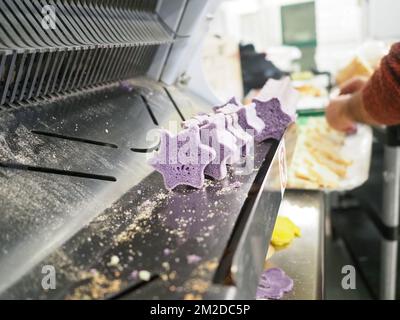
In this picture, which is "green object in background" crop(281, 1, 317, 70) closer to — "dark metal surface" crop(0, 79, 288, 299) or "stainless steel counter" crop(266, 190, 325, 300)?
"stainless steel counter" crop(266, 190, 325, 300)

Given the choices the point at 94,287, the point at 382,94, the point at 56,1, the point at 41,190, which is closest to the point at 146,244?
the point at 94,287

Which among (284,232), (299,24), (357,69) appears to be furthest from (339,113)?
(299,24)

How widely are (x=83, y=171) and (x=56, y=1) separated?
51 centimetres

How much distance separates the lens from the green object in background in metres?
4.94

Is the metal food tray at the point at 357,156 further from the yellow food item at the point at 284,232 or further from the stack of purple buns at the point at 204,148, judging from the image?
the stack of purple buns at the point at 204,148

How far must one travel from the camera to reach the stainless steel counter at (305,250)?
3.57 feet

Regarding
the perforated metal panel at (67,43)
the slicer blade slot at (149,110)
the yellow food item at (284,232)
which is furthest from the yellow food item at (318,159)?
the perforated metal panel at (67,43)

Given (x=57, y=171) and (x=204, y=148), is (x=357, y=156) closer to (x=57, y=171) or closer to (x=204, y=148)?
(x=204, y=148)

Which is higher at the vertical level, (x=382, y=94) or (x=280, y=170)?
Result: (x=382, y=94)

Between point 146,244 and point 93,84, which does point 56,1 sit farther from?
point 146,244

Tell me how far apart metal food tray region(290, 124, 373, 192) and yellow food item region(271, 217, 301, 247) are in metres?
0.51

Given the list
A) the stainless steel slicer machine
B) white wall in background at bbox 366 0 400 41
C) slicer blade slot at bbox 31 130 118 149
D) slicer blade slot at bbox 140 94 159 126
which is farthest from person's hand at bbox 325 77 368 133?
white wall in background at bbox 366 0 400 41

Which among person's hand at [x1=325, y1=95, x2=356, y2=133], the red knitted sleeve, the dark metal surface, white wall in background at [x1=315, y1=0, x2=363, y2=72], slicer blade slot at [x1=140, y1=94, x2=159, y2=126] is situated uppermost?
white wall in background at [x1=315, y1=0, x2=363, y2=72]
